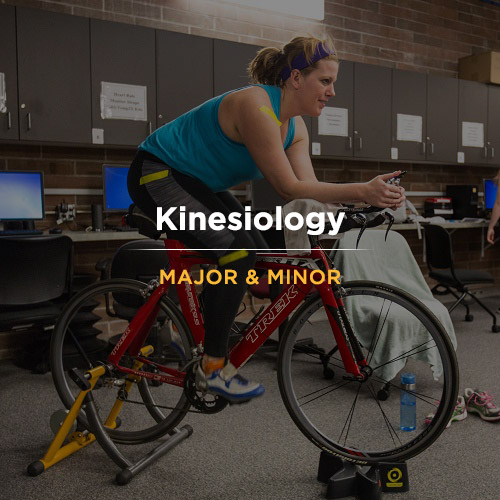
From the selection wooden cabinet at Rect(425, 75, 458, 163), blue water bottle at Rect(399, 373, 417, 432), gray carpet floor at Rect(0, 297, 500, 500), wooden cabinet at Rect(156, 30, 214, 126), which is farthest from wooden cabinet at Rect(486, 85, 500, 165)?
blue water bottle at Rect(399, 373, 417, 432)

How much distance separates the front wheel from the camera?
1520mm

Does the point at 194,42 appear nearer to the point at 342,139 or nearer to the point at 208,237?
the point at 342,139

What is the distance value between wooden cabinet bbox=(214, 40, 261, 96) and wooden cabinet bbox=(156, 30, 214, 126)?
0.15 feet

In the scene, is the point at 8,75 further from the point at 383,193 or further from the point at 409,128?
the point at 409,128

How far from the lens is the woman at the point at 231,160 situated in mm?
1407

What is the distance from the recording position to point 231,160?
1.56 meters

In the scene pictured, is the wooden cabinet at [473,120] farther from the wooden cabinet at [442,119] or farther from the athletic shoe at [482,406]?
the athletic shoe at [482,406]

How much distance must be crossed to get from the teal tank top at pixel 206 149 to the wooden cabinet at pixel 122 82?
5.68ft

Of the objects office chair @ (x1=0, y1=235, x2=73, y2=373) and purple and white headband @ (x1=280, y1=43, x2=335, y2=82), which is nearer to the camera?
purple and white headband @ (x1=280, y1=43, x2=335, y2=82)

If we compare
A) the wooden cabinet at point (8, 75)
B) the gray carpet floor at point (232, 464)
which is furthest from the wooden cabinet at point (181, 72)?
the gray carpet floor at point (232, 464)

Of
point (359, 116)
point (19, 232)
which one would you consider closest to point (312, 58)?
point (19, 232)

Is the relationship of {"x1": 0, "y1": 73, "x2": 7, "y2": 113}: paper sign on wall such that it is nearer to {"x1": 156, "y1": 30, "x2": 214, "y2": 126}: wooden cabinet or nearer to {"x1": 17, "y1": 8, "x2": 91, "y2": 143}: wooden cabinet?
{"x1": 17, "y1": 8, "x2": 91, "y2": 143}: wooden cabinet

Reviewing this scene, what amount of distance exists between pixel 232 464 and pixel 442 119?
3.90m

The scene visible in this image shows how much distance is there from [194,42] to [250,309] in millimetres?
2003
